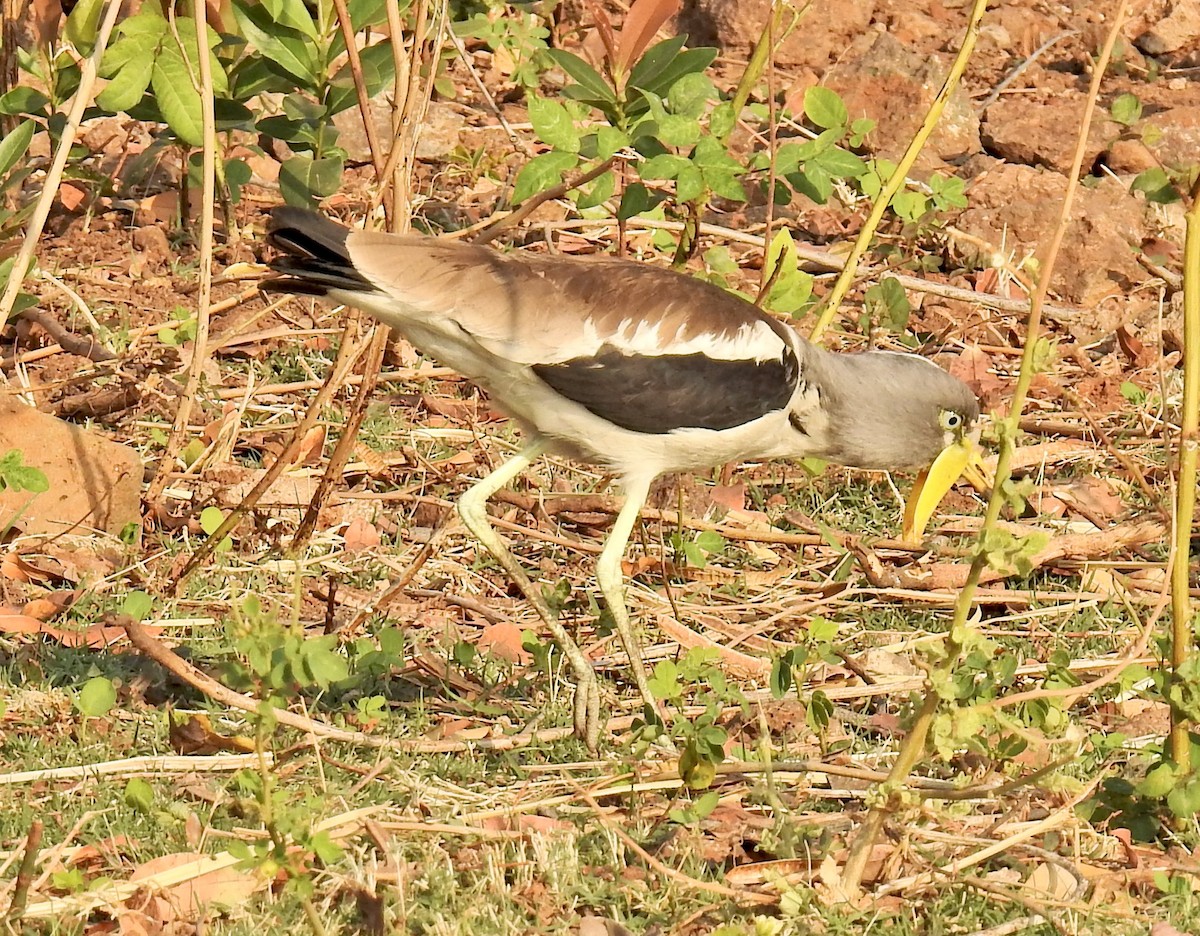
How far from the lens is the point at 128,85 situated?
543 centimetres

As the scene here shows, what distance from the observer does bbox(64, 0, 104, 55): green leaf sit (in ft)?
19.3

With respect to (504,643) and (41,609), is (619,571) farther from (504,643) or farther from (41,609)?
(41,609)

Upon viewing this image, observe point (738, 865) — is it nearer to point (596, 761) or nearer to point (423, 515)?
point (596, 761)

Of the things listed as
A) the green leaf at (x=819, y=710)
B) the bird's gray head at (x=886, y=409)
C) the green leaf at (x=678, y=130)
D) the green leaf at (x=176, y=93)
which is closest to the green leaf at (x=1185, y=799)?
the green leaf at (x=819, y=710)

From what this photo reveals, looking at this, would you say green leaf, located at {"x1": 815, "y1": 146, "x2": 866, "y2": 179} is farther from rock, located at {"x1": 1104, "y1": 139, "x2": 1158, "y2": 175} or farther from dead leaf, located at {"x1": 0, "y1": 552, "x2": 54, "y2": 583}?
rock, located at {"x1": 1104, "y1": 139, "x2": 1158, "y2": 175}

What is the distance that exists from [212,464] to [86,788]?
2070mm

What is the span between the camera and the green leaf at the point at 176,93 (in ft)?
18.1

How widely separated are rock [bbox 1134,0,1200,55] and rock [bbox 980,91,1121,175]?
72 cm

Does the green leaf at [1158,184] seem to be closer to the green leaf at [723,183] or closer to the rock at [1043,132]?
the green leaf at [723,183]

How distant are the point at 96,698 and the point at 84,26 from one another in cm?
285

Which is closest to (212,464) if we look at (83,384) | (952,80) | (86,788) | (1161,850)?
(83,384)

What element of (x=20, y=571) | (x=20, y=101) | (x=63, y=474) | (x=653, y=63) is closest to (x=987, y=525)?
(x=653, y=63)

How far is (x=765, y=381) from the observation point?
4.75 m

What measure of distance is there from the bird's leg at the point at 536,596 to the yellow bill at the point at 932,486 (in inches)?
51.1
